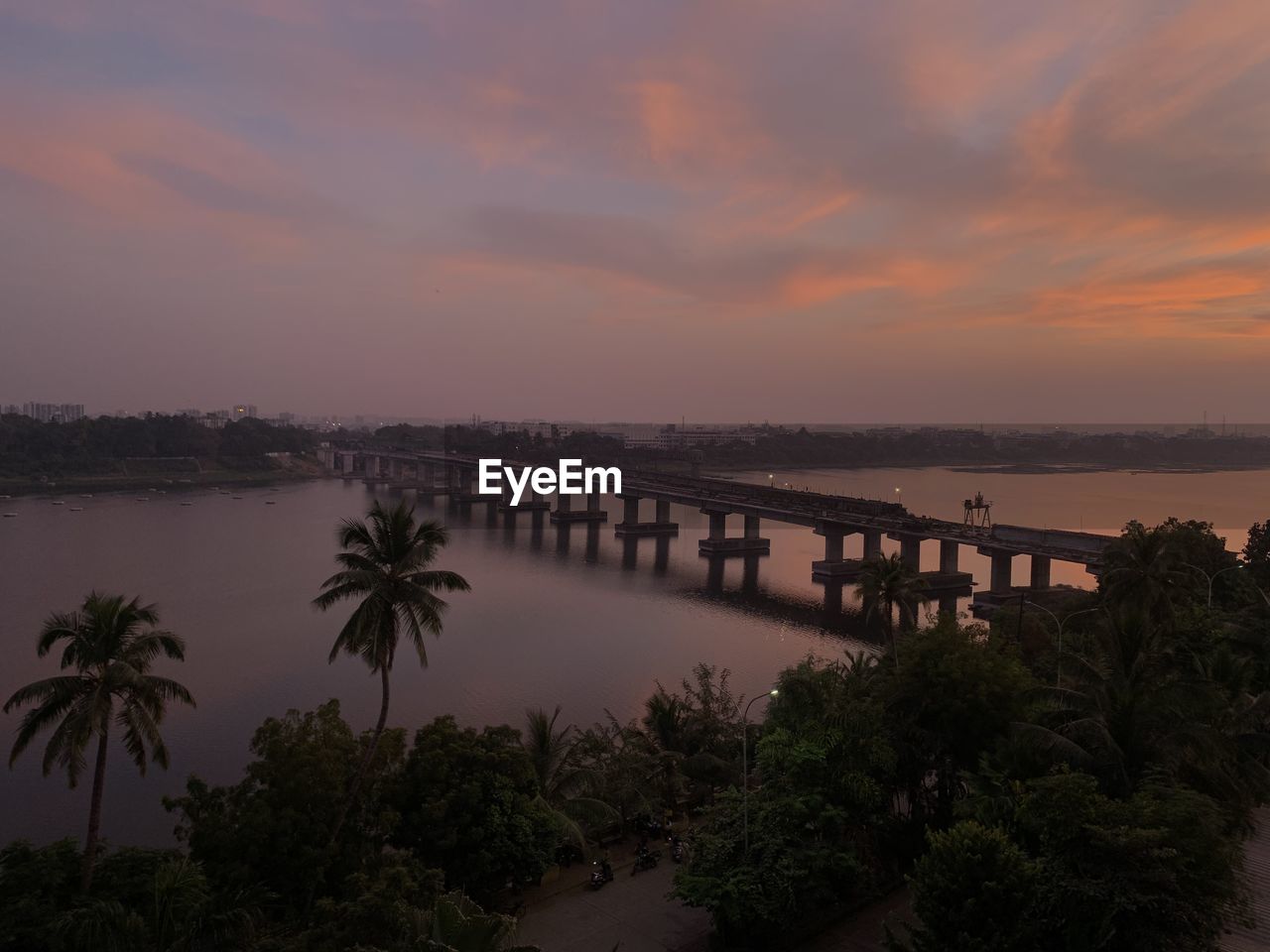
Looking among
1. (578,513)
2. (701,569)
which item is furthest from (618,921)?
(578,513)

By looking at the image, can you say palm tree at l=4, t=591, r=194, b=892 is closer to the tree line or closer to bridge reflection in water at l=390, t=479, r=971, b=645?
the tree line

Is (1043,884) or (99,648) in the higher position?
(99,648)

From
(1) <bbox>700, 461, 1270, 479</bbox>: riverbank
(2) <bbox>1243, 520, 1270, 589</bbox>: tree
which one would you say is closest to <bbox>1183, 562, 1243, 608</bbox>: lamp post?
(2) <bbox>1243, 520, 1270, 589</bbox>: tree

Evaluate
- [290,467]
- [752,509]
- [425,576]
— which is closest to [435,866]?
[425,576]

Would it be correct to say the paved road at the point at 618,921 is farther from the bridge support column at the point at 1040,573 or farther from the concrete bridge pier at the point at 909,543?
the concrete bridge pier at the point at 909,543

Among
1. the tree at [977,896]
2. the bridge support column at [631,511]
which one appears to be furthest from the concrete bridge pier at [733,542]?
the tree at [977,896]

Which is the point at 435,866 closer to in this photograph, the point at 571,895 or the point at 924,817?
the point at 571,895
